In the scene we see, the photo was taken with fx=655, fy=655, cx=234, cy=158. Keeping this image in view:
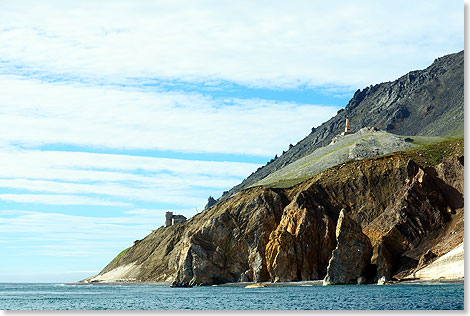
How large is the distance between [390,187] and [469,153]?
116m

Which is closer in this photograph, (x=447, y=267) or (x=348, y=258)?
(x=447, y=267)

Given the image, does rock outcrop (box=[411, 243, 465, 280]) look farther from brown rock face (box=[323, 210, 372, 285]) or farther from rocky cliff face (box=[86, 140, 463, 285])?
brown rock face (box=[323, 210, 372, 285])

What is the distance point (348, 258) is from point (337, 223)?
17657mm

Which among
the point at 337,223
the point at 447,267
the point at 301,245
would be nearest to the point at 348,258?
the point at 337,223

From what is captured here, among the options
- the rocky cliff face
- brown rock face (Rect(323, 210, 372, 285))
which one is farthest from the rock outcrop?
brown rock face (Rect(323, 210, 372, 285))

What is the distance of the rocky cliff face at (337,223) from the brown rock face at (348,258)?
0.38 metres

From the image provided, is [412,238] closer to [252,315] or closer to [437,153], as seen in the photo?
[437,153]

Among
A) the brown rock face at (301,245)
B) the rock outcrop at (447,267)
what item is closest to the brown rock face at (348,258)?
the rock outcrop at (447,267)

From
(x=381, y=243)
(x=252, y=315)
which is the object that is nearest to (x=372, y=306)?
(x=252, y=315)

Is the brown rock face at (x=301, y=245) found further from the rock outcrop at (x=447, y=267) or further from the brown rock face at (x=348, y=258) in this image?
the rock outcrop at (x=447, y=267)

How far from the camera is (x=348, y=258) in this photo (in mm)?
120375

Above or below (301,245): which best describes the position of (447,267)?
below

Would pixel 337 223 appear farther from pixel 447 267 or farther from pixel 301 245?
pixel 447 267

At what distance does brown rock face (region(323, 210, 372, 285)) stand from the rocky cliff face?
1.25 feet
